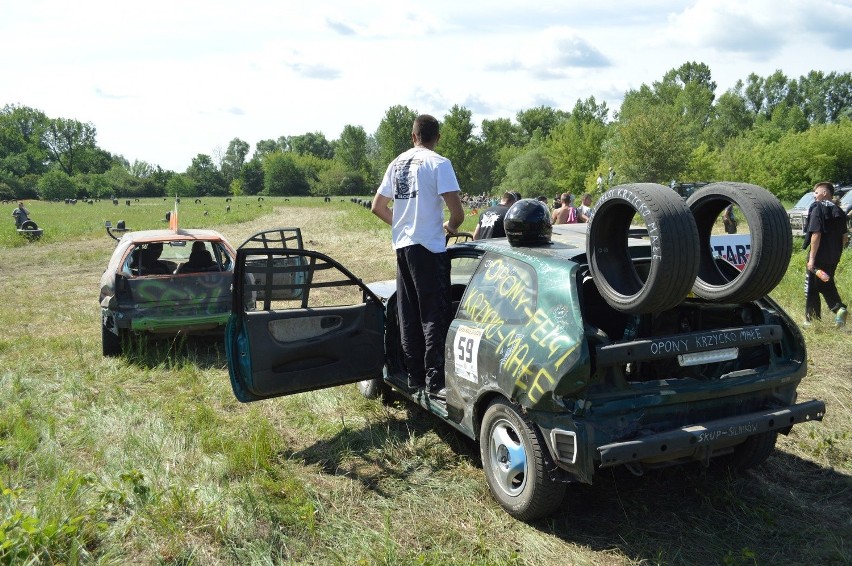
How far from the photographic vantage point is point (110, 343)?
7391mm

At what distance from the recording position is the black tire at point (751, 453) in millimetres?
4109

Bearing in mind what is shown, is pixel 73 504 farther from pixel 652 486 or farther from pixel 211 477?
pixel 652 486

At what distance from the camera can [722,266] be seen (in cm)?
427

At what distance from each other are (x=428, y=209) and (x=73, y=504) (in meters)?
2.81

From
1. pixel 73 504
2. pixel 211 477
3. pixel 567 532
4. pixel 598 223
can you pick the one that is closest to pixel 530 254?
pixel 598 223

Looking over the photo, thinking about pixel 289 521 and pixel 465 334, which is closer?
pixel 289 521

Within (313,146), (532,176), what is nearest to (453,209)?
(532,176)

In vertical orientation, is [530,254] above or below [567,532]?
above

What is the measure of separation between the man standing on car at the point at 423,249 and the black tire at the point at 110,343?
404cm

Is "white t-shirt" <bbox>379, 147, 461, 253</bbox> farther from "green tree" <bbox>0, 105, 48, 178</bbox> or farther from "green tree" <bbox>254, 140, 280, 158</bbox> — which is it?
"green tree" <bbox>254, 140, 280, 158</bbox>

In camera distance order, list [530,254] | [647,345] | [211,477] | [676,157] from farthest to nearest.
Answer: [676,157] < [211,477] < [530,254] < [647,345]

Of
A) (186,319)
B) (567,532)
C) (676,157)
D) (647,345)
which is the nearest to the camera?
(647,345)

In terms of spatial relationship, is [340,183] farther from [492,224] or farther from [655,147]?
[492,224]

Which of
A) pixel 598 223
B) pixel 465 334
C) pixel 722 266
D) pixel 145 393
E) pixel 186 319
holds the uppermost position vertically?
pixel 598 223
